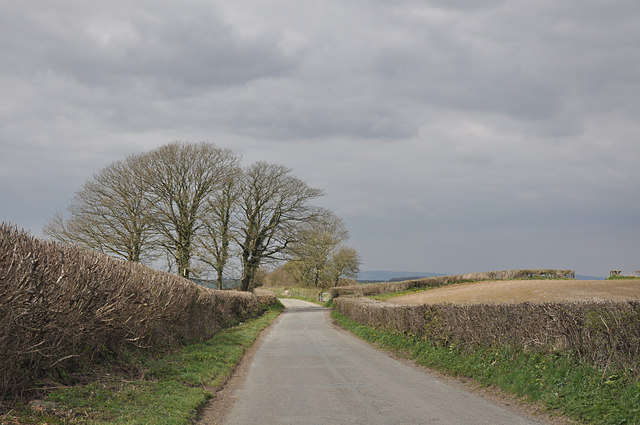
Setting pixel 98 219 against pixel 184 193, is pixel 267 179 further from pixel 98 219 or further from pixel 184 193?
pixel 98 219

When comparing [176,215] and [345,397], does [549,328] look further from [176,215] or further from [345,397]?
[176,215]

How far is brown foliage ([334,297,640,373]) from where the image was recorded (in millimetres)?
7793

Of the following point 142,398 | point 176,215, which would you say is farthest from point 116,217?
point 142,398

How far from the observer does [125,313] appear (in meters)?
10.6

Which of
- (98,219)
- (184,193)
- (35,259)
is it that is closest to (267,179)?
(184,193)

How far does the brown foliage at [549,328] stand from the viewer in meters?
7.79

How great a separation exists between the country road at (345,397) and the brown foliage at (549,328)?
1684mm

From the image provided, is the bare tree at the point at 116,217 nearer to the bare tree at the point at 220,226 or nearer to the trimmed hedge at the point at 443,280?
the bare tree at the point at 220,226

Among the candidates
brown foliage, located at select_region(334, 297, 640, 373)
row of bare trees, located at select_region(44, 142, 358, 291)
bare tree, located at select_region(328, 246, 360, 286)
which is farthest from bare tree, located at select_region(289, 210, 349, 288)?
brown foliage, located at select_region(334, 297, 640, 373)

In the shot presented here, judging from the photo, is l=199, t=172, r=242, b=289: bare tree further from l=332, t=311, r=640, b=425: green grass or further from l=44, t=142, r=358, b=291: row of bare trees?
l=332, t=311, r=640, b=425: green grass

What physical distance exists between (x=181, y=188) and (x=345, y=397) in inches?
1252

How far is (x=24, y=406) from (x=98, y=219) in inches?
1230

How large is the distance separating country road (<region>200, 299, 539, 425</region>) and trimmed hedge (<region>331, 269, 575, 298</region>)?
128 ft

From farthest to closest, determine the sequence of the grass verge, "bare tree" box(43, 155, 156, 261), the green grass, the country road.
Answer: "bare tree" box(43, 155, 156, 261) < the country road < the green grass < the grass verge
